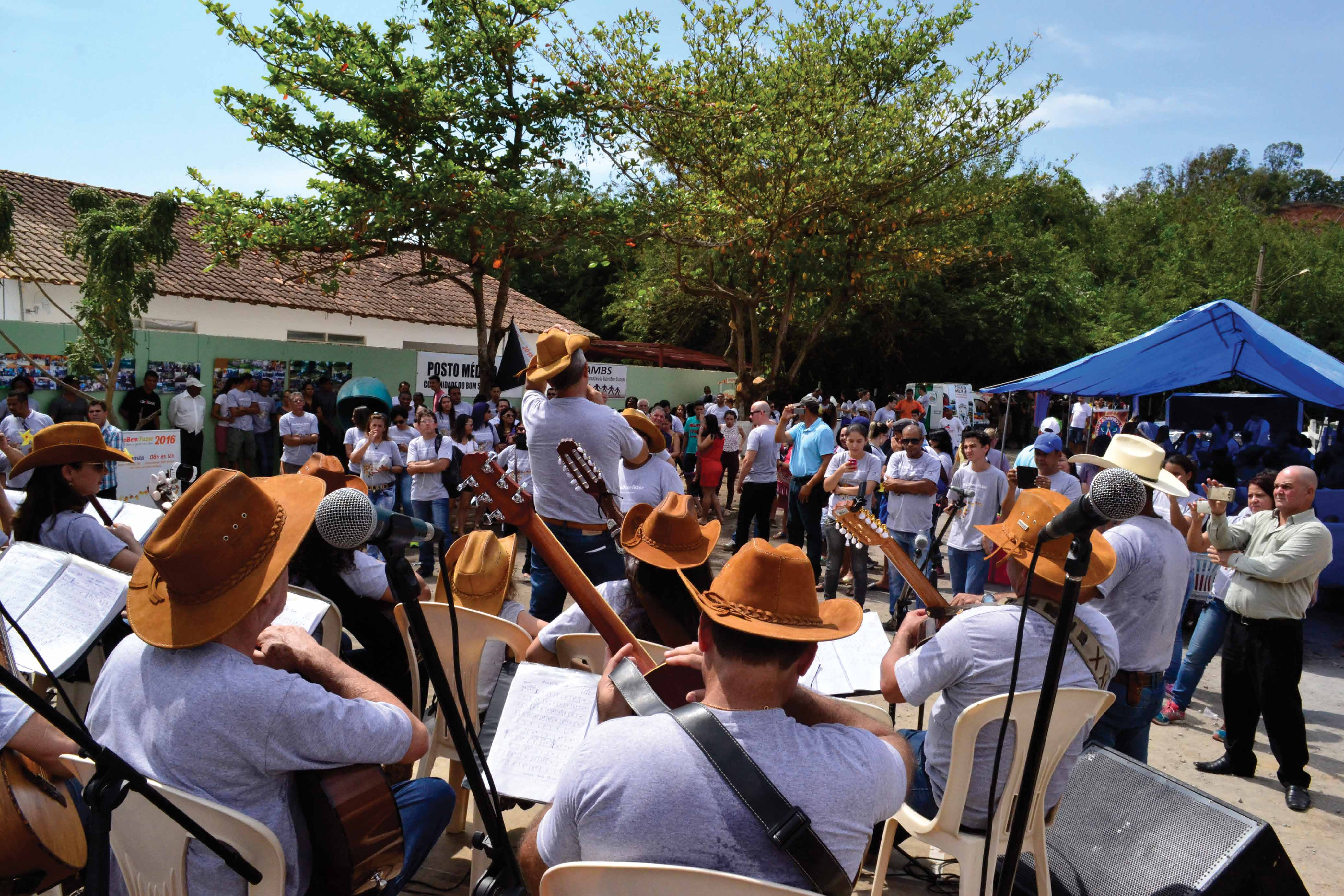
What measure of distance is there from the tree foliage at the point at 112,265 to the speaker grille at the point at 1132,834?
35.3 feet

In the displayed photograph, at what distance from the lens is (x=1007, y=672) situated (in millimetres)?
2705

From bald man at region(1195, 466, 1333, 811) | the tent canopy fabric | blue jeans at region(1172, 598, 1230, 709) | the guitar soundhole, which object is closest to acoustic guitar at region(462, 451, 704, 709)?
the guitar soundhole

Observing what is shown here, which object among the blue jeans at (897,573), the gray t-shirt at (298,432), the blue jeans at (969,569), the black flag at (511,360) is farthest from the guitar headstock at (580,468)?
the black flag at (511,360)

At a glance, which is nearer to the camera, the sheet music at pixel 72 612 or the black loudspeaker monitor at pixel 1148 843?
the black loudspeaker monitor at pixel 1148 843

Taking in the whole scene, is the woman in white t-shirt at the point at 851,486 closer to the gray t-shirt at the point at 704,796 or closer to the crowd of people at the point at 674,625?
the crowd of people at the point at 674,625

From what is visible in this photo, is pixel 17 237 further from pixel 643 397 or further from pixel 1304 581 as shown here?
pixel 1304 581

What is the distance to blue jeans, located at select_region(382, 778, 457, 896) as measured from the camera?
2320mm

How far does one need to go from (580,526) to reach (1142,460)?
265 cm

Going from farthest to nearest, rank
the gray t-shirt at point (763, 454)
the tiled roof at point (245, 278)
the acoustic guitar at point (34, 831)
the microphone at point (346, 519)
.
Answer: the tiled roof at point (245, 278) < the gray t-shirt at point (763, 454) < the acoustic guitar at point (34, 831) < the microphone at point (346, 519)

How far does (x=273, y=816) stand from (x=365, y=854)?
223mm

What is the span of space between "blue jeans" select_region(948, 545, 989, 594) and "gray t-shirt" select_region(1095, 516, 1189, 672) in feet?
7.75

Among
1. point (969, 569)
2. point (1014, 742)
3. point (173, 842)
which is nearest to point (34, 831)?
point (173, 842)

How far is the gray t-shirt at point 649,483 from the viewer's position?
5125mm

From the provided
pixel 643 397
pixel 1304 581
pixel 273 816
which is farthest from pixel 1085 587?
pixel 643 397
